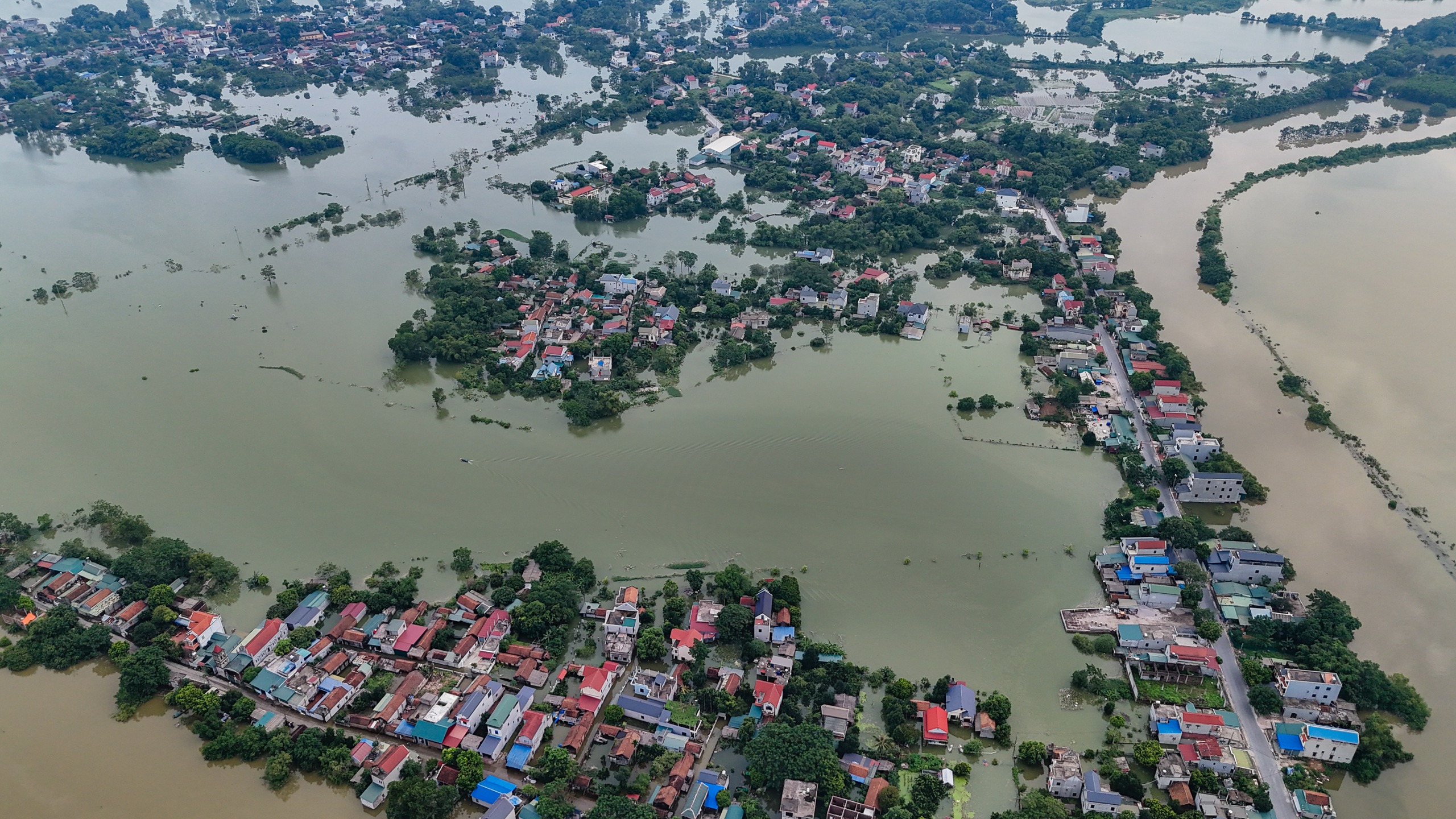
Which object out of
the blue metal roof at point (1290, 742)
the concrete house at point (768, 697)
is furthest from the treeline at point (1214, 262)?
the concrete house at point (768, 697)

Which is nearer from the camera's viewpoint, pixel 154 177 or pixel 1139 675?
pixel 1139 675

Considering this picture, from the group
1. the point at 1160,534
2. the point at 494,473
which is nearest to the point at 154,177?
the point at 494,473

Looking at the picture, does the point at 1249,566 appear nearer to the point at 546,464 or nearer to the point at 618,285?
the point at 546,464

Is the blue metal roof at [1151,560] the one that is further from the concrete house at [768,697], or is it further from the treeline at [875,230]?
the treeline at [875,230]

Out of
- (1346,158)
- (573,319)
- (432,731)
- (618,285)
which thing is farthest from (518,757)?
(1346,158)

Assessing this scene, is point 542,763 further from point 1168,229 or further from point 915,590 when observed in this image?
point 1168,229

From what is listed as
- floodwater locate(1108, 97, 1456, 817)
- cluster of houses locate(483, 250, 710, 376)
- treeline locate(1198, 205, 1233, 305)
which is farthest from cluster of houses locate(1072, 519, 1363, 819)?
cluster of houses locate(483, 250, 710, 376)
